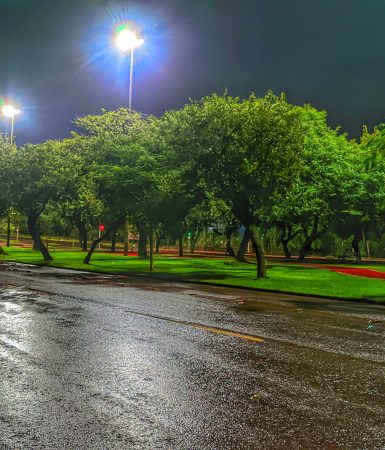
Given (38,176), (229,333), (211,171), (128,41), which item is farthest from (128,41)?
(229,333)

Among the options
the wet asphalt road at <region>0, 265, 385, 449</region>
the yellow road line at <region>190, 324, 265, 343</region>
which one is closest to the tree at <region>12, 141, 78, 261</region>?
the wet asphalt road at <region>0, 265, 385, 449</region>

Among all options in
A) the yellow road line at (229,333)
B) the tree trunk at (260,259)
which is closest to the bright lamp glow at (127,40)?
the tree trunk at (260,259)

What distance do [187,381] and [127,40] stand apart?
38292mm

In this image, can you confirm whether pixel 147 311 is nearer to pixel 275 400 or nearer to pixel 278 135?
pixel 275 400

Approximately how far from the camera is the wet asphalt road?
157 inches

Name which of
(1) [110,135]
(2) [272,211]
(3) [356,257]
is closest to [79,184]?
(1) [110,135]

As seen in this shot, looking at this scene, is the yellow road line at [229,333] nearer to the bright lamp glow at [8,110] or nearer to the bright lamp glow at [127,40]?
the bright lamp glow at [127,40]

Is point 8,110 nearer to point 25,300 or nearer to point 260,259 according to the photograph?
point 260,259

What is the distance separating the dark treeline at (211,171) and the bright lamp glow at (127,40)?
6.85m

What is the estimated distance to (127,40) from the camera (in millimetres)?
39344

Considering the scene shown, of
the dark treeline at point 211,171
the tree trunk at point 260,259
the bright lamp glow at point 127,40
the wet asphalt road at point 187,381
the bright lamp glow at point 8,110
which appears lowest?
the wet asphalt road at point 187,381

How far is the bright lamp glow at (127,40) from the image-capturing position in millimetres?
39094

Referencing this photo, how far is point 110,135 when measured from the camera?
3859 cm

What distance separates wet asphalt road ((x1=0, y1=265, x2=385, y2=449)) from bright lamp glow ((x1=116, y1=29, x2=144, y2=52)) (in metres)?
33.3
